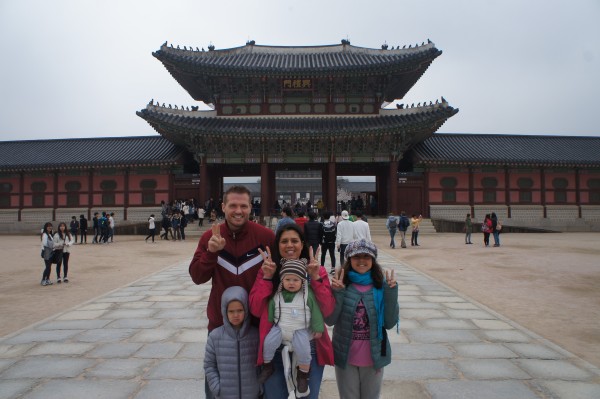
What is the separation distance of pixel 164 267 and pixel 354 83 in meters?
17.6

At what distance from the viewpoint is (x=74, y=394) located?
385cm

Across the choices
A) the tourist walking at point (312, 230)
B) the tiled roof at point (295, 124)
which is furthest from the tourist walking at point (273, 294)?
the tiled roof at point (295, 124)

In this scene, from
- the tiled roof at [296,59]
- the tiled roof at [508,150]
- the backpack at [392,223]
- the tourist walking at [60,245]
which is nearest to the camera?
the tourist walking at [60,245]

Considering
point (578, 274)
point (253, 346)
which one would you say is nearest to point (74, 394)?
point (253, 346)

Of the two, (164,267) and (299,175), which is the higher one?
(299,175)

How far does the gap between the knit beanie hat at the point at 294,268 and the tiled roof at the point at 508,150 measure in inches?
922

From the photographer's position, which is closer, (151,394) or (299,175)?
(151,394)

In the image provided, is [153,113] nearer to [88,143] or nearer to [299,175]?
[88,143]

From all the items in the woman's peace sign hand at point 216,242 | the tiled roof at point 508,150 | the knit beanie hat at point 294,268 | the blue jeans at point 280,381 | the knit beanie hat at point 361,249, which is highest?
the tiled roof at point 508,150

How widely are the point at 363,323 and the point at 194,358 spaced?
2.59 metres

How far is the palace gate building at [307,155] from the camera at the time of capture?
24.2m

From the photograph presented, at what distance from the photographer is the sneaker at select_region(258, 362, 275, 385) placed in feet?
9.14

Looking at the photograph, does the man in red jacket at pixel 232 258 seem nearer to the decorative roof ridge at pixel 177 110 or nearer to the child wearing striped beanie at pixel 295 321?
the child wearing striped beanie at pixel 295 321

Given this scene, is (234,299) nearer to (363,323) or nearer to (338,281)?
(338,281)
